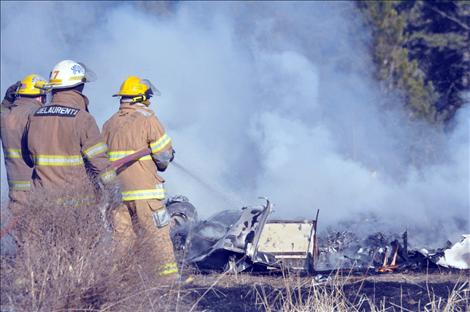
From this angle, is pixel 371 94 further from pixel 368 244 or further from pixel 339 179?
pixel 368 244

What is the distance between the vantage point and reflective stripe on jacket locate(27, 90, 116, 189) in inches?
245

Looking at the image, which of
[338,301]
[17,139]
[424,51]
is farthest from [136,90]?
[424,51]

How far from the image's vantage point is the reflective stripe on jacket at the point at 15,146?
6973mm

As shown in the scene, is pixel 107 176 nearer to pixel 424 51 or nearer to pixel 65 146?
pixel 65 146

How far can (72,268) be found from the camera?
198 inches

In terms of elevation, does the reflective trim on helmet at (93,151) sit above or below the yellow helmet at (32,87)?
below

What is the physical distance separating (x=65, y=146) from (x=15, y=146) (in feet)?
3.25

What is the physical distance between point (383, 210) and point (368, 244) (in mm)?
1254

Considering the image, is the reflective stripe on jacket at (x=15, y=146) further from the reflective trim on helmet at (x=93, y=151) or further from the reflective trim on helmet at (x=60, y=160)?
the reflective trim on helmet at (x=93, y=151)

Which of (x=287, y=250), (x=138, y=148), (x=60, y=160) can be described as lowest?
(x=287, y=250)

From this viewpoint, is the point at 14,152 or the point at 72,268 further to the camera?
the point at 14,152

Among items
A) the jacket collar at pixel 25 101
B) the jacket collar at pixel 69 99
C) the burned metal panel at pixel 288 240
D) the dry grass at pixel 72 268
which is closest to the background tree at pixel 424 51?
the burned metal panel at pixel 288 240

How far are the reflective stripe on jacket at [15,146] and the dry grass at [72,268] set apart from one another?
1.72m

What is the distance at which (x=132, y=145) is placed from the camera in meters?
6.98
